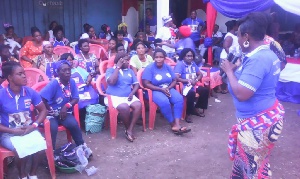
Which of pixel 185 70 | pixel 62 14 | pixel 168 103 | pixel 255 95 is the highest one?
pixel 62 14

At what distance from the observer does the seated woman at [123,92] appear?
4.42 m

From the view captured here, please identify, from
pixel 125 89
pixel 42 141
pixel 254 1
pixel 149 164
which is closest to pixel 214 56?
pixel 254 1

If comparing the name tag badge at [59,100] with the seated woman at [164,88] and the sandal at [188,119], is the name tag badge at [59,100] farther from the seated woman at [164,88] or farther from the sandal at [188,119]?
the sandal at [188,119]

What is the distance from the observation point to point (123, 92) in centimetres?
455

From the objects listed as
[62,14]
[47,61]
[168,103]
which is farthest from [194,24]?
[47,61]

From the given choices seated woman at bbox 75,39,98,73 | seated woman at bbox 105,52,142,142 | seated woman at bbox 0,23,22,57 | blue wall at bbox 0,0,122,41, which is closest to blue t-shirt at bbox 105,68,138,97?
seated woman at bbox 105,52,142,142

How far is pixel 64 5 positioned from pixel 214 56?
4.64 m

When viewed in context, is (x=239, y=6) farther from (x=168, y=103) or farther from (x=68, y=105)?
(x=68, y=105)

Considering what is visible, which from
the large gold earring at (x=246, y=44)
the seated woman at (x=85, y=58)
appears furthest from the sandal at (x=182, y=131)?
the large gold earring at (x=246, y=44)

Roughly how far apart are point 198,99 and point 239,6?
8.71 feet

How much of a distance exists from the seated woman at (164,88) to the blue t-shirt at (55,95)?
1343 mm

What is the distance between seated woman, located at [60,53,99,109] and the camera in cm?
463

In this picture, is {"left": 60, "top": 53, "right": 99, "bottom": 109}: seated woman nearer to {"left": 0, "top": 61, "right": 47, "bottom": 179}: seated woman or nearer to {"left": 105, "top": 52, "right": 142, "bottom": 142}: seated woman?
{"left": 105, "top": 52, "right": 142, "bottom": 142}: seated woman

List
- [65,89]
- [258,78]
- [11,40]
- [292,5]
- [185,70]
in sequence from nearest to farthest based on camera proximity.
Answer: [258,78] → [65,89] → [185,70] → [292,5] → [11,40]
